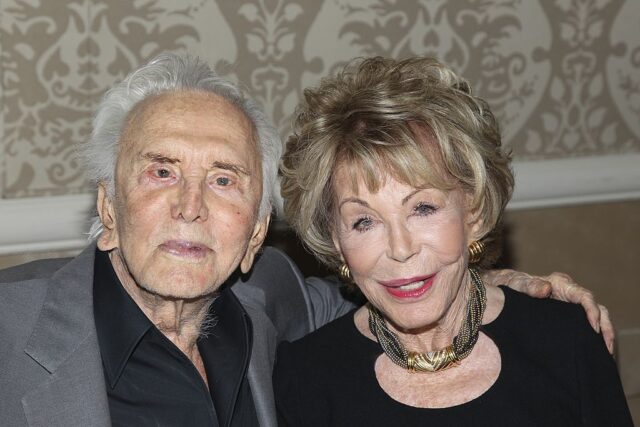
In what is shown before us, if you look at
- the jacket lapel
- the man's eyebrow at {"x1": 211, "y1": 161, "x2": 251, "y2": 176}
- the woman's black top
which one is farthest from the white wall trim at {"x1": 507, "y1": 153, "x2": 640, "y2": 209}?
the jacket lapel

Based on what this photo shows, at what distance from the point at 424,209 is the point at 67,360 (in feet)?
2.49

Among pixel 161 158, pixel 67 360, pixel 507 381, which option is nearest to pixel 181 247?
pixel 161 158

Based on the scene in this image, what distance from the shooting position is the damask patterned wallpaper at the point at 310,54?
289 cm

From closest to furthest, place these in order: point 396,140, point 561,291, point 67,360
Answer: point 67,360 < point 396,140 < point 561,291

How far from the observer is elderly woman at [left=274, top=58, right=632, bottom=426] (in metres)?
2.20

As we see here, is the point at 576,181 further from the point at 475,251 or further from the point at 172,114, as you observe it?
the point at 172,114

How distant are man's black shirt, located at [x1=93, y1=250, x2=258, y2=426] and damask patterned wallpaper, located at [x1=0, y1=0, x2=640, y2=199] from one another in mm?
649

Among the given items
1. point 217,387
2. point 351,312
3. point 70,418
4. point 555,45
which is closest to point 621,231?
point 555,45

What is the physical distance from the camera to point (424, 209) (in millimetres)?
2209

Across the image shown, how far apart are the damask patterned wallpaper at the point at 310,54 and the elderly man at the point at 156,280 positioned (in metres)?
0.36

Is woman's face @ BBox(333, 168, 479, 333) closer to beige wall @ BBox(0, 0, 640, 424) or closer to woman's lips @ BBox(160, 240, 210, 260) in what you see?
woman's lips @ BBox(160, 240, 210, 260)

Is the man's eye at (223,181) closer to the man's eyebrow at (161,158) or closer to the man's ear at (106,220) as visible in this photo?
the man's eyebrow at (161,158)

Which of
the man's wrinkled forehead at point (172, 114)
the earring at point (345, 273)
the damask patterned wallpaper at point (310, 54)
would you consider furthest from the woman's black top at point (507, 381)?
the damask patterned wallpaper at point (310, 54)

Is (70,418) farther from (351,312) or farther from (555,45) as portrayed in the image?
(555,45)
